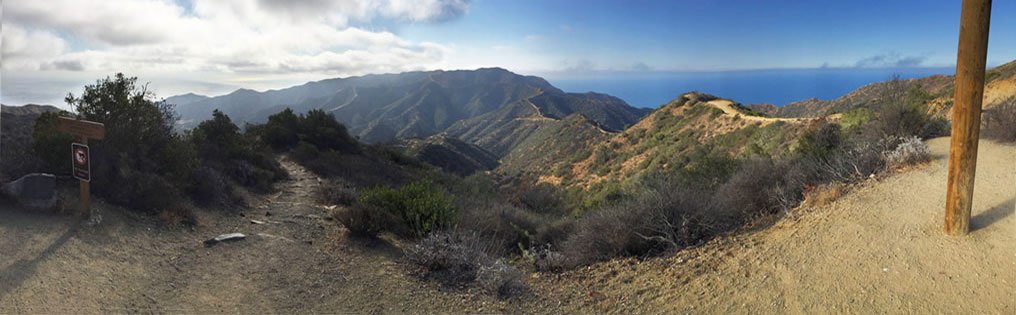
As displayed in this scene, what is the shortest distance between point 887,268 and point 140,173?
10.7 meters

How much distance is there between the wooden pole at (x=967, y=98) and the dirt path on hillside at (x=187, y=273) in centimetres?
499

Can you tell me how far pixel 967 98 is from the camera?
14.0 ft

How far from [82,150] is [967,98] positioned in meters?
10.6

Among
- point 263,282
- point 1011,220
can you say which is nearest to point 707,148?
point 1011,220

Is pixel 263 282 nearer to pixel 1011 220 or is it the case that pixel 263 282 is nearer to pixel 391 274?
pixel 391 274

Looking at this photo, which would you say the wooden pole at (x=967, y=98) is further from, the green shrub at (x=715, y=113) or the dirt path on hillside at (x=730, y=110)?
Result: the green shrub at (x=715, y=113)

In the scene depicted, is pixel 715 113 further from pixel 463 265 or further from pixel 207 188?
pixel 207 188

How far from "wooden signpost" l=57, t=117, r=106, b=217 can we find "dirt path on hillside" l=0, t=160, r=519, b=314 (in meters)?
0.35

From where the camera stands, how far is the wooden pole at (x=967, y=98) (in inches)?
163

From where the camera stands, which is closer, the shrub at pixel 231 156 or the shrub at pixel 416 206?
the shrub at pixel 416 206

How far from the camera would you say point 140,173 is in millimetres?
7203

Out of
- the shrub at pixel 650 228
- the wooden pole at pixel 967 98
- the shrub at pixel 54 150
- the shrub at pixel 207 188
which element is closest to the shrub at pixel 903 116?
the wooden pole at pixel 967 98

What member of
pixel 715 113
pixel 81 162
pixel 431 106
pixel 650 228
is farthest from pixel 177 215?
pixel 431 106

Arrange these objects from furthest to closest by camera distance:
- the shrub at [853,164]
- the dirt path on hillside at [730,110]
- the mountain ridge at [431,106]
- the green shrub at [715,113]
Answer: the mountain ridge at [431,106] < the green shrub at [715,113] < the dirt path on hillside at [730,110] < the shrub at [853,164]
